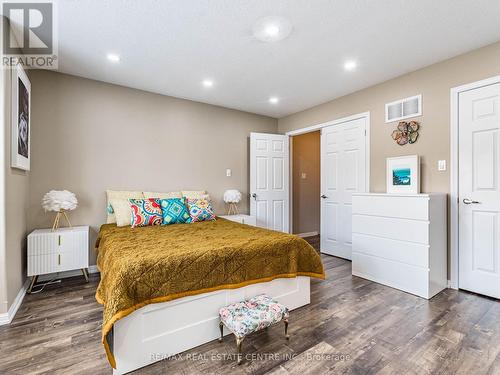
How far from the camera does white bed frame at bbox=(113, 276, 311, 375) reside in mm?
1511

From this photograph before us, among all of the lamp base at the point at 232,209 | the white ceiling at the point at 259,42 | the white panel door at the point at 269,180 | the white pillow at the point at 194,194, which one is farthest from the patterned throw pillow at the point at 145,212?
the white panel door at the point at 269,180

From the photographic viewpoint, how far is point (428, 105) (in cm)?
289

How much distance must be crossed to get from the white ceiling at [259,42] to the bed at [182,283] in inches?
72.3

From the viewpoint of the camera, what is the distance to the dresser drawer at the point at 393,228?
8.22 feet

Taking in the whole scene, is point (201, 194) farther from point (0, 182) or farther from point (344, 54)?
point (344, 54)

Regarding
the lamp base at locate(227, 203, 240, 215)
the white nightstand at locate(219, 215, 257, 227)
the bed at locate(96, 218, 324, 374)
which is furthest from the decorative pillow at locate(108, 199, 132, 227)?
the lamp base at locate(227, 203, 240, 215)

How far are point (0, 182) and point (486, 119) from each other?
431 cm

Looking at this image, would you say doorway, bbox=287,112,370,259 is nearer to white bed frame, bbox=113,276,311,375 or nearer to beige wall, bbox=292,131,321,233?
beige wall, bbox=292,131,321,233

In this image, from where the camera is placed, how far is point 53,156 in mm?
3061

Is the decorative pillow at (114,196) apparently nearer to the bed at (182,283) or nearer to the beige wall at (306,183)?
the bed at (182,283)

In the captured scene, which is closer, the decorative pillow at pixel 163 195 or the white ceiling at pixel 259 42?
the white ceiling at pixel 259 42

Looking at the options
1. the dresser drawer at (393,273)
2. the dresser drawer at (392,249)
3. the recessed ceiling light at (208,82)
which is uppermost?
the recessed ceiling light at (208,82)

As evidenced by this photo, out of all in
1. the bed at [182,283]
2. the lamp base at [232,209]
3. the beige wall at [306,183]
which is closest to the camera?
the bed at [182,283]

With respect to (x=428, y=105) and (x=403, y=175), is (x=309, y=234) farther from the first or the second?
(x=428, y=105)
